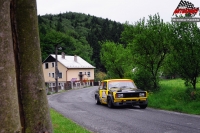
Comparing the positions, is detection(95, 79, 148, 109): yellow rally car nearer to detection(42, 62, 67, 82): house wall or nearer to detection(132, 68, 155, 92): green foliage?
detection(132, 68, 155, 92): green foliage

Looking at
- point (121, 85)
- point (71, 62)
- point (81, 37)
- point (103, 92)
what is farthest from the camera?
point (81, 37)

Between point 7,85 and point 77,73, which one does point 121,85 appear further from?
point 77,73

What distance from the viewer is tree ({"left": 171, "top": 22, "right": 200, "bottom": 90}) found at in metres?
17.4

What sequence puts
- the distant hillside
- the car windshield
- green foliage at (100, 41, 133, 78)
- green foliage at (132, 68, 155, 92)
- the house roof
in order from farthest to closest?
the distant hillside < the house roof < green foliage at (100, 41, 133, 78) < green foliage at (132, 68, 155, 92) < the car windshield

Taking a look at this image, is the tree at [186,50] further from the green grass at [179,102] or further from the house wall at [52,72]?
the house wall at [52,72]

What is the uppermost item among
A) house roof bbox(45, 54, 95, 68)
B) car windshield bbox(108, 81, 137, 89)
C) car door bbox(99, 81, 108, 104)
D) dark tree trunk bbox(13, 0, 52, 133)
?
house roof bbox(45, 54, 95, 68)

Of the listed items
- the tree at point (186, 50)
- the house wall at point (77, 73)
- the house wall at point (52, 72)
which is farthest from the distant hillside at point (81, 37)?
A: the tree at point (186, 50)

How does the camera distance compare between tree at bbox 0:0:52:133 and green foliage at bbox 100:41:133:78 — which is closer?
tree at bbox 0:0:52:133

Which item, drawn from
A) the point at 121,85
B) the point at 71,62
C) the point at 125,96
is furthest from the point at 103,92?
the point at 71,62

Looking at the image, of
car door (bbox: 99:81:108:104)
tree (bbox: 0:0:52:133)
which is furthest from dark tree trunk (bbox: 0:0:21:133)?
car door (bbox: 99:81:108:104)

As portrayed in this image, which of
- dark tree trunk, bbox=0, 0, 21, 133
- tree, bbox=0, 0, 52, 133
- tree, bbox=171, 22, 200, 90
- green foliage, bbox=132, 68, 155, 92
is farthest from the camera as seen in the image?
green foliage, bbox=132, 68, 155, 92

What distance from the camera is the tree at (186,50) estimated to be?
57.0ft

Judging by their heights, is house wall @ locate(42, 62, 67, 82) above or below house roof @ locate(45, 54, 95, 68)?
below

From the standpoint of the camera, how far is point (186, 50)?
57.7 ft
